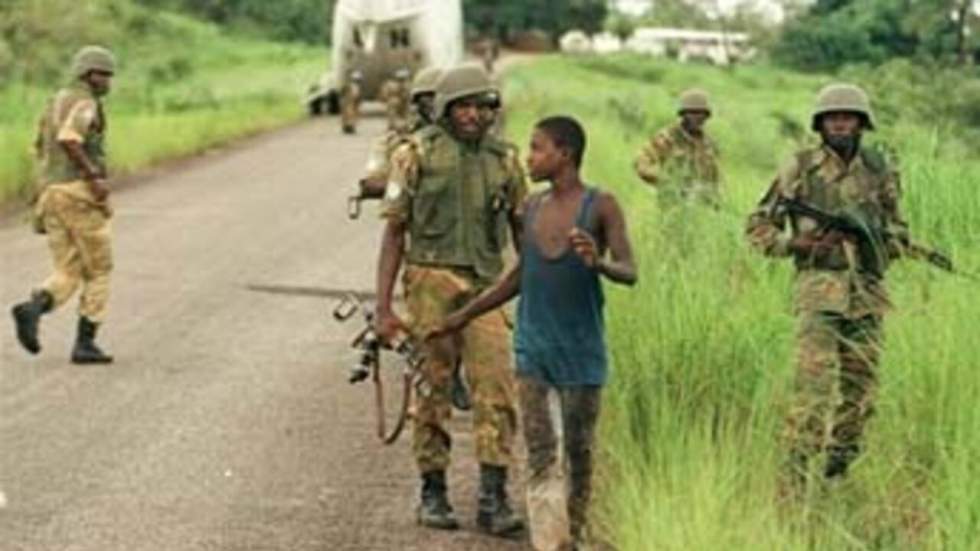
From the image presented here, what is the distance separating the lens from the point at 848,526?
730cm

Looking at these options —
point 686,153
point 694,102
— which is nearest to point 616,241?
point 694,102

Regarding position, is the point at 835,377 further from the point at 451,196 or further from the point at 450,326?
the point at 451,196

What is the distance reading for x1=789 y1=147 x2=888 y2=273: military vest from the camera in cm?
846

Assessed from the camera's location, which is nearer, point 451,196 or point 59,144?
point 451,196

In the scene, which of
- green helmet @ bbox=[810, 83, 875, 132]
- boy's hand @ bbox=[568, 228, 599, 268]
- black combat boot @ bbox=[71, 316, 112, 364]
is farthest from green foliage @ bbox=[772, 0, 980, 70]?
boy's hand @ bbox=[568, 228, 599, 268]

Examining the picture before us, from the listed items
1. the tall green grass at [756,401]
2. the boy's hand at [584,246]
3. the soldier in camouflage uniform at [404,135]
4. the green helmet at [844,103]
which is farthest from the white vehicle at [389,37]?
the boy's hand at [584,246]

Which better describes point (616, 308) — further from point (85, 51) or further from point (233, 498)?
point (85, 51)

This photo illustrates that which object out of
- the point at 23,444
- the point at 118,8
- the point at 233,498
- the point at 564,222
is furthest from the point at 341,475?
the point at 118,8

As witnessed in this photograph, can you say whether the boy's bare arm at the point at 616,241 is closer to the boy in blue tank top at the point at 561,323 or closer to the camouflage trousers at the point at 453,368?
the boy in blue tank top at the point at 561,323

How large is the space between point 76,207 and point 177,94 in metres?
38.4

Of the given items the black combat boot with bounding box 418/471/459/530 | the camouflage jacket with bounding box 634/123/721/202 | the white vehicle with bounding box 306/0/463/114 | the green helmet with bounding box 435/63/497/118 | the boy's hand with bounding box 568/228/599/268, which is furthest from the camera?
the white vehicle with bounding box 306/0/463/114

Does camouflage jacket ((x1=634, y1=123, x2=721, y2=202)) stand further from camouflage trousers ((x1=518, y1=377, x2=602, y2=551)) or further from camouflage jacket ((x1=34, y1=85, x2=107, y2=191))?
camouflage trousers ((x1=518, y1=377, x2=602, y2=551))

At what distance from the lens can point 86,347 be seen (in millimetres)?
12312

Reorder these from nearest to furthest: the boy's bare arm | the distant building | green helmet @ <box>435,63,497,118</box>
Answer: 1. the boy's bare arm
2. green helmet @ <box>435,63,497,118</box>
3. the distant building
